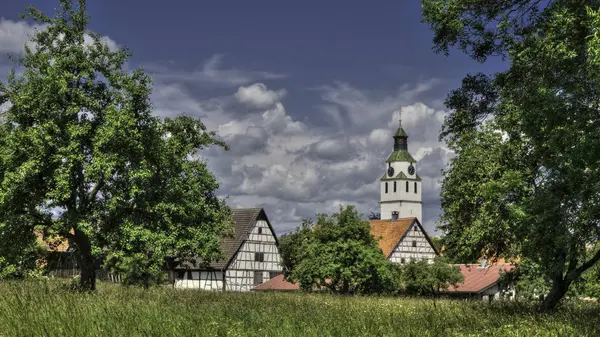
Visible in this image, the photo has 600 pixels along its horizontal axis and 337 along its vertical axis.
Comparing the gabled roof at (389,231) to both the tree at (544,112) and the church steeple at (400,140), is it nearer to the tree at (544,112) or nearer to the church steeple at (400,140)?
the tree at (544,112)

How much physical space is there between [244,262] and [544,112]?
174 feet

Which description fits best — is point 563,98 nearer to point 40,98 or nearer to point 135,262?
point 40,98

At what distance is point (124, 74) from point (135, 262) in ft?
42.4

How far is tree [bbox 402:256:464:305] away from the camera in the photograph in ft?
170

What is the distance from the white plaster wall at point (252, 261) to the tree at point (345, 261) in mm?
15090

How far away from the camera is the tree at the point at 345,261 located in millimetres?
45625

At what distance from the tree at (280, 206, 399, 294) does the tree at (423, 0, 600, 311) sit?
26465mm

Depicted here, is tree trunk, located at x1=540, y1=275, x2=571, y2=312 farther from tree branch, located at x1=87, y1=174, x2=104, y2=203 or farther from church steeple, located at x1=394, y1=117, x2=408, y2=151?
church steeple, located at x1=394, y1=117, x2=408, y2=151

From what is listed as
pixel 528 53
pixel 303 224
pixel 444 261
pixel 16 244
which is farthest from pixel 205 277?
pixel 528 53

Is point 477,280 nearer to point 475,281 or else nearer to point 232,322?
point 475,281

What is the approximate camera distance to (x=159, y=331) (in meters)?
8.99

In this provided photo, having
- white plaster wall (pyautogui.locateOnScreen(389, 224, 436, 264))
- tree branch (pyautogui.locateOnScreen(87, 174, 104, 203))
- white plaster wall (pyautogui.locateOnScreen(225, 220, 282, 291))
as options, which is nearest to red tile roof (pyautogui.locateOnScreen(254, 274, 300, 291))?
white plaster wall (pyautogui.locateOnScreen(225, 220, 282, 291))

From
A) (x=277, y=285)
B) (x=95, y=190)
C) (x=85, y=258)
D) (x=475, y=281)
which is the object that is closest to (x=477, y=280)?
(x=475, y=281)

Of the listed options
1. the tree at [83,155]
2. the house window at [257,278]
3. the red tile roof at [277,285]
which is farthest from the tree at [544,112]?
A: the house window at [257,278]
